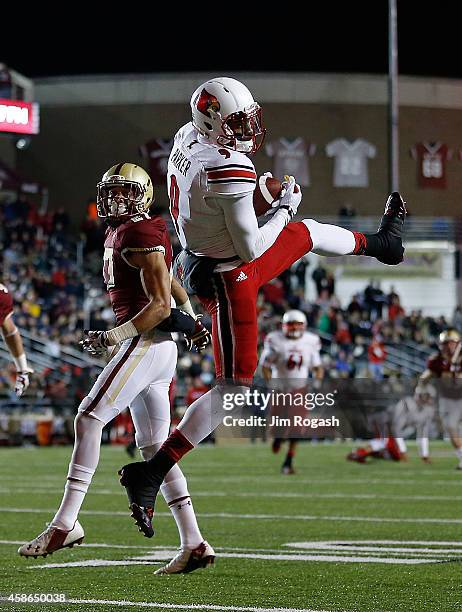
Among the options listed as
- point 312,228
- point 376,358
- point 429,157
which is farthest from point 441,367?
point 429,157

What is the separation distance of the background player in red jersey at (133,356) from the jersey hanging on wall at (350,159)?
1028 inches

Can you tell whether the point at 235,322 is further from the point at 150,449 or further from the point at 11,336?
the point at 11,336

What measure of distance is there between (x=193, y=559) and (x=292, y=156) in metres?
25.8

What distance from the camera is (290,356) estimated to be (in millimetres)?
15531

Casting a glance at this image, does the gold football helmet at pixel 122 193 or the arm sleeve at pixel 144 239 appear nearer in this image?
the arm sleeve at pixel 144 239

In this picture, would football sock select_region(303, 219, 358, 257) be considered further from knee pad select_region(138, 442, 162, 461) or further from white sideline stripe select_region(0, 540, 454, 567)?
white sideline stripe select_region(0, 540, 454, 567)

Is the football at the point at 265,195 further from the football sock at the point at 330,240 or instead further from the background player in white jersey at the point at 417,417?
the background player in white jersey at the point at 417,417

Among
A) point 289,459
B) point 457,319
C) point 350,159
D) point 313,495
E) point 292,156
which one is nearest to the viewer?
point 313,495

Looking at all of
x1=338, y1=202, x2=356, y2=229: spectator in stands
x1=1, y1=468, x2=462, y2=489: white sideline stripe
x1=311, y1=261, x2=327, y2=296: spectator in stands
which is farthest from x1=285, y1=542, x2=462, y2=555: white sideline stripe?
x1=338, y1=202, x2=356, y2=229: spectator in stands

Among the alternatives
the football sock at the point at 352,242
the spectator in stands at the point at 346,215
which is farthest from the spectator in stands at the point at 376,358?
the football sock at the point at 352,242

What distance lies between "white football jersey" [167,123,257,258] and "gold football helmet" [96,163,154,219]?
162mm

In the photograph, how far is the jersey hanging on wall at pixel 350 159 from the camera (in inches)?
1267

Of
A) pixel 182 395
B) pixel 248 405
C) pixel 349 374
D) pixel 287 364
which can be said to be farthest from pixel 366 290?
pixel 248 405

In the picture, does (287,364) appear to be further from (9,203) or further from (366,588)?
(9,203)
